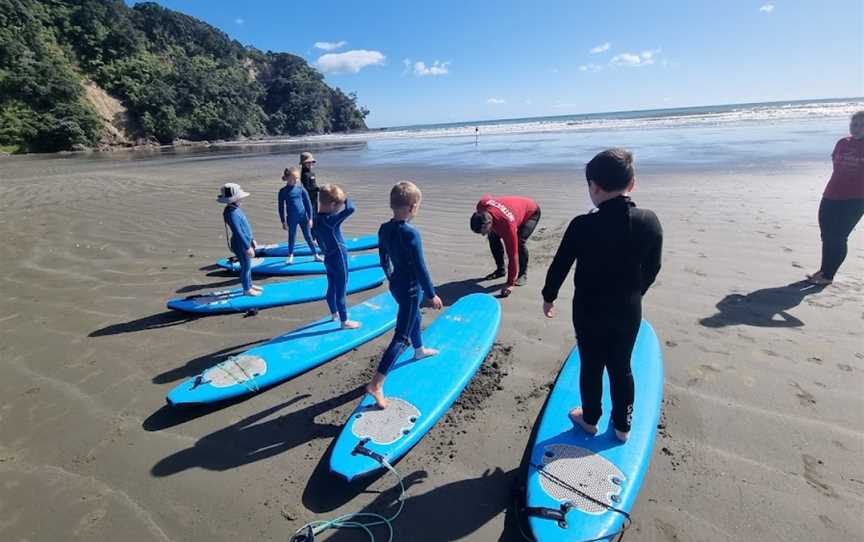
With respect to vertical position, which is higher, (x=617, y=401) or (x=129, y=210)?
(x=129, y=210)

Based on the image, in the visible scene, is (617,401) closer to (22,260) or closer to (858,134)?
(858,134)

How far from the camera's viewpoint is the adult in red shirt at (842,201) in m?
4.89

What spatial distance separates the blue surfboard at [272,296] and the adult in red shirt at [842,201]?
230 inches

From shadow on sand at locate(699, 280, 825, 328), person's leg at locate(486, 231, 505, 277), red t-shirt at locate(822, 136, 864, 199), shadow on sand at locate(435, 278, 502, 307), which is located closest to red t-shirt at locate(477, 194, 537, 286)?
shadow on sand at locate(435, 278, 502, 307)

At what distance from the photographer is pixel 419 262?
11.2 feet

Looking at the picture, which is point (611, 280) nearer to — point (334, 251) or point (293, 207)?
point (334, 251)

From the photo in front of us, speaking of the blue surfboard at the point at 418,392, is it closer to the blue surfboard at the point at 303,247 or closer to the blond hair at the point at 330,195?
the blond hair at the point at 330,195

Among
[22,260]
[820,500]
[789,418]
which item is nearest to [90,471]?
[820,500]

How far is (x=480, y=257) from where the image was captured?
282 inches

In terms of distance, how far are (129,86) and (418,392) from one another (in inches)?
2794

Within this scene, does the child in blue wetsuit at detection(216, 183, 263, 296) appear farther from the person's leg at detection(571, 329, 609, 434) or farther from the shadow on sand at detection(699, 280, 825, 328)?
the shadow on sand at detection(699, 280, 825, 328)

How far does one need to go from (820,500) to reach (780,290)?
348 centimetres

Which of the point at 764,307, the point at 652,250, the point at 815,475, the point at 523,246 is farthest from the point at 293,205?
the point at 815,475

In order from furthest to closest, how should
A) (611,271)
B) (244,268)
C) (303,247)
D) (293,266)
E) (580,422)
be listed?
(303,247) < (293,266) < (244,268) < (580,422) < (611,271)
